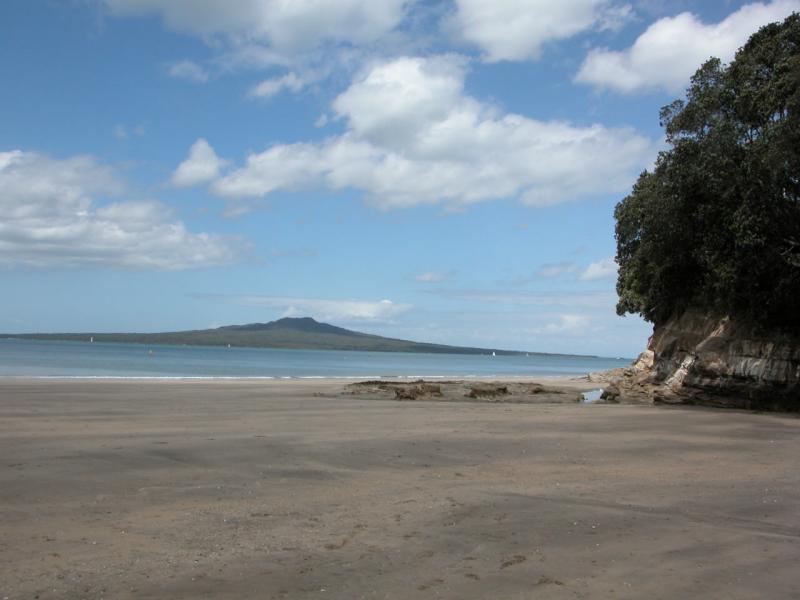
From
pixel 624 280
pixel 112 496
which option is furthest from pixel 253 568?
pixel 624 280

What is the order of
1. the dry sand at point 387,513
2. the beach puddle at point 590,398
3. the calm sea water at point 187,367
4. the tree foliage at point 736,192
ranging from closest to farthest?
1. the dry sand at point 387,513
2. the tree foliage at point 736,192
3. the beach puddle at point 590,398
4. the calm sea water at point 187,367

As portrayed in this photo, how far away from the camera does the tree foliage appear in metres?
23.9

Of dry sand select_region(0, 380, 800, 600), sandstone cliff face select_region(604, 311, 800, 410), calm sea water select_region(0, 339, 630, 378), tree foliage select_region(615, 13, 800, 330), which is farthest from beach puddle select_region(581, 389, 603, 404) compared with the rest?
calm sea water select_region(0, 339, 630, 378)

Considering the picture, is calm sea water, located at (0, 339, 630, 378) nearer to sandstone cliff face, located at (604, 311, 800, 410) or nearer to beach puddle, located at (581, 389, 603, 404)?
beach puddle, located at (581, 389, 603, 404)

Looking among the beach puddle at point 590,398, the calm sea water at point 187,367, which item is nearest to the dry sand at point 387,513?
the beach puddle at point 590,398

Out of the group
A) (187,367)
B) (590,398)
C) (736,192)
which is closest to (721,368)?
(736,192)

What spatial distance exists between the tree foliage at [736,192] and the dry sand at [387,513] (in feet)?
32.5

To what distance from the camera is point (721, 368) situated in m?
26.5

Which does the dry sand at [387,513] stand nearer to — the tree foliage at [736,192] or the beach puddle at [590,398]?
the tree foliage at [736,192]

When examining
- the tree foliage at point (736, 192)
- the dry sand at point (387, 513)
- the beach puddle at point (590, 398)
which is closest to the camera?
the dry sand at point (387, 513)

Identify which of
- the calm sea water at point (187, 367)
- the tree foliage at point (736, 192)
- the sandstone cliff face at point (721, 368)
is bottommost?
the calm sea water at point (187, 367)

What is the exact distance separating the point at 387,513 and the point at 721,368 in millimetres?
22290

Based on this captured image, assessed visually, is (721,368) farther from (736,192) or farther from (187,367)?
(187,367)

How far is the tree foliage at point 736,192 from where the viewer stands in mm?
23906
